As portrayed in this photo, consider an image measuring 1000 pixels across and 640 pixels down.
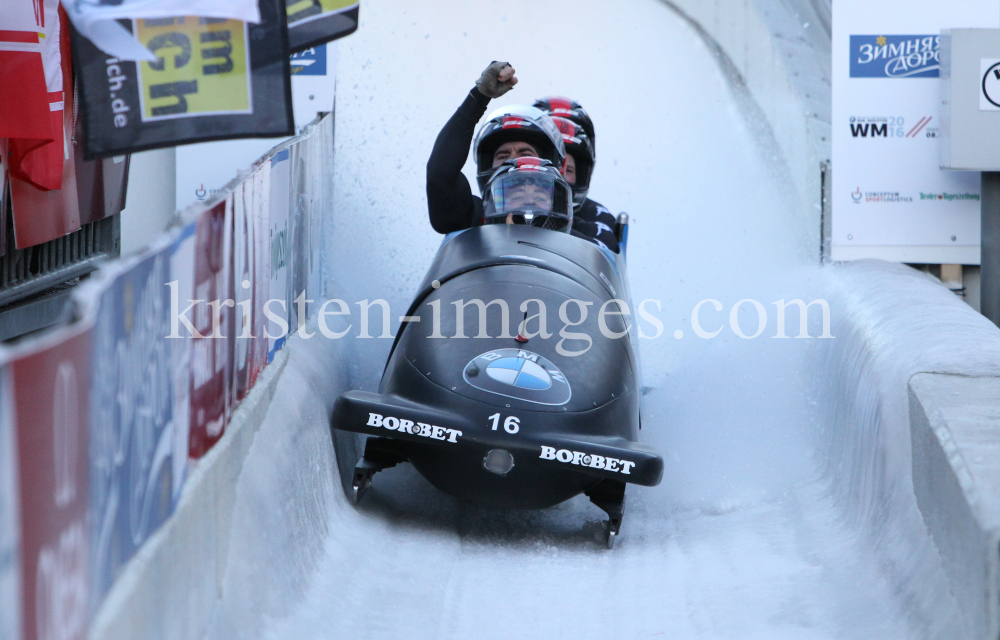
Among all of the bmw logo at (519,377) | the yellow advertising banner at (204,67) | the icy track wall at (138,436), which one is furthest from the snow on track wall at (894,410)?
the yellow advertising banner at (204,67)

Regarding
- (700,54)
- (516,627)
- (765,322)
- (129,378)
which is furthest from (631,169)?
(129,378)

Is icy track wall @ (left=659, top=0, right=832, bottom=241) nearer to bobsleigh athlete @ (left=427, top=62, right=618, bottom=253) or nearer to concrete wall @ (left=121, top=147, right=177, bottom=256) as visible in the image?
bobsleigh athlete @ (left=427, top=62, right=618, bottom=253)

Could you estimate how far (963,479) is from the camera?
192 centimetres

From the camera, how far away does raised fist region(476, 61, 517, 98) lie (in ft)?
12.1

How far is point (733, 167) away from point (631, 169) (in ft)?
2.48

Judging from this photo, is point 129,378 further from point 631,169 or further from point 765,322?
point 631,169

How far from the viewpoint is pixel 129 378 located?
1502mm

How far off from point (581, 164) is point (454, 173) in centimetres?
120

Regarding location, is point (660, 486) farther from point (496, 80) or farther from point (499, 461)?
point (496, 80)

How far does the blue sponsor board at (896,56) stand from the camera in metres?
5.05

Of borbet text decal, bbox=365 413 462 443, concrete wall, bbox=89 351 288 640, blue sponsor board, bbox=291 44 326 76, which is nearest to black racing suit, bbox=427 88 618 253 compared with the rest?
borbet text decal, bbox=365 413 462 443

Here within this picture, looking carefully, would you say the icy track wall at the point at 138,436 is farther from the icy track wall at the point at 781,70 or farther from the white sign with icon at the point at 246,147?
the icy track wall at the point at 781,70

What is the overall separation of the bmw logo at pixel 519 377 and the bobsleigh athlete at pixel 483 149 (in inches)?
42.5

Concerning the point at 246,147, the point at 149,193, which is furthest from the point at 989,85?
the point at 149,193
